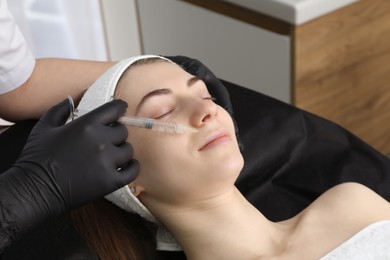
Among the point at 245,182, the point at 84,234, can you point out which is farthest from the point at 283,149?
the point at 84,234

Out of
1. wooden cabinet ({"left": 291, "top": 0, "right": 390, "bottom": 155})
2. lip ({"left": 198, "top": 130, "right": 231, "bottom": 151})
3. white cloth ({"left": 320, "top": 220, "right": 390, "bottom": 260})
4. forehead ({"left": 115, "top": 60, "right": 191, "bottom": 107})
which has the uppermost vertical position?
forehead ({"left": 115, "top": 60, "right": 191, "bottom": 107})

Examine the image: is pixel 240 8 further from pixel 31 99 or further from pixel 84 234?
pixel 84 234

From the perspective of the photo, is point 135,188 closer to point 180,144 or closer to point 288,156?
point 180,144

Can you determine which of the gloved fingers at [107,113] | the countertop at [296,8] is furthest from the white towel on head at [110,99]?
the countertop at [296,8]

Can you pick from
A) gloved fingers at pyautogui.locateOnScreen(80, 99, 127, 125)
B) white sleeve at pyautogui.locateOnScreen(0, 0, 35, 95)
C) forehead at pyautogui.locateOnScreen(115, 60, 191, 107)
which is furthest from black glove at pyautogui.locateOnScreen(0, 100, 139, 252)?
white sleeve at pyautogui.locateOnScreen(0, 0, 35, 95)

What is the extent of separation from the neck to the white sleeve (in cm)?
55

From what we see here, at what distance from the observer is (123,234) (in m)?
1.36

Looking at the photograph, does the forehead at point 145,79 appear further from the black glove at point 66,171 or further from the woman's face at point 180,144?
the black glove at point 66,171

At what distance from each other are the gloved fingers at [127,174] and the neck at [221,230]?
0.48ft

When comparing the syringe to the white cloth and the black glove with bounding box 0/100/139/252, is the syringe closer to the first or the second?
the black glove with bounding box 0/100/139/252

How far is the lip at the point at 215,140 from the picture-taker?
3.94 feet

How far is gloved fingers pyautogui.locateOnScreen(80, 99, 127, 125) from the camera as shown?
115 cm

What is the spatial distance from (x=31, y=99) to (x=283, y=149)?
0.63m

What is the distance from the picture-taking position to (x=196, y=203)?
125cm
